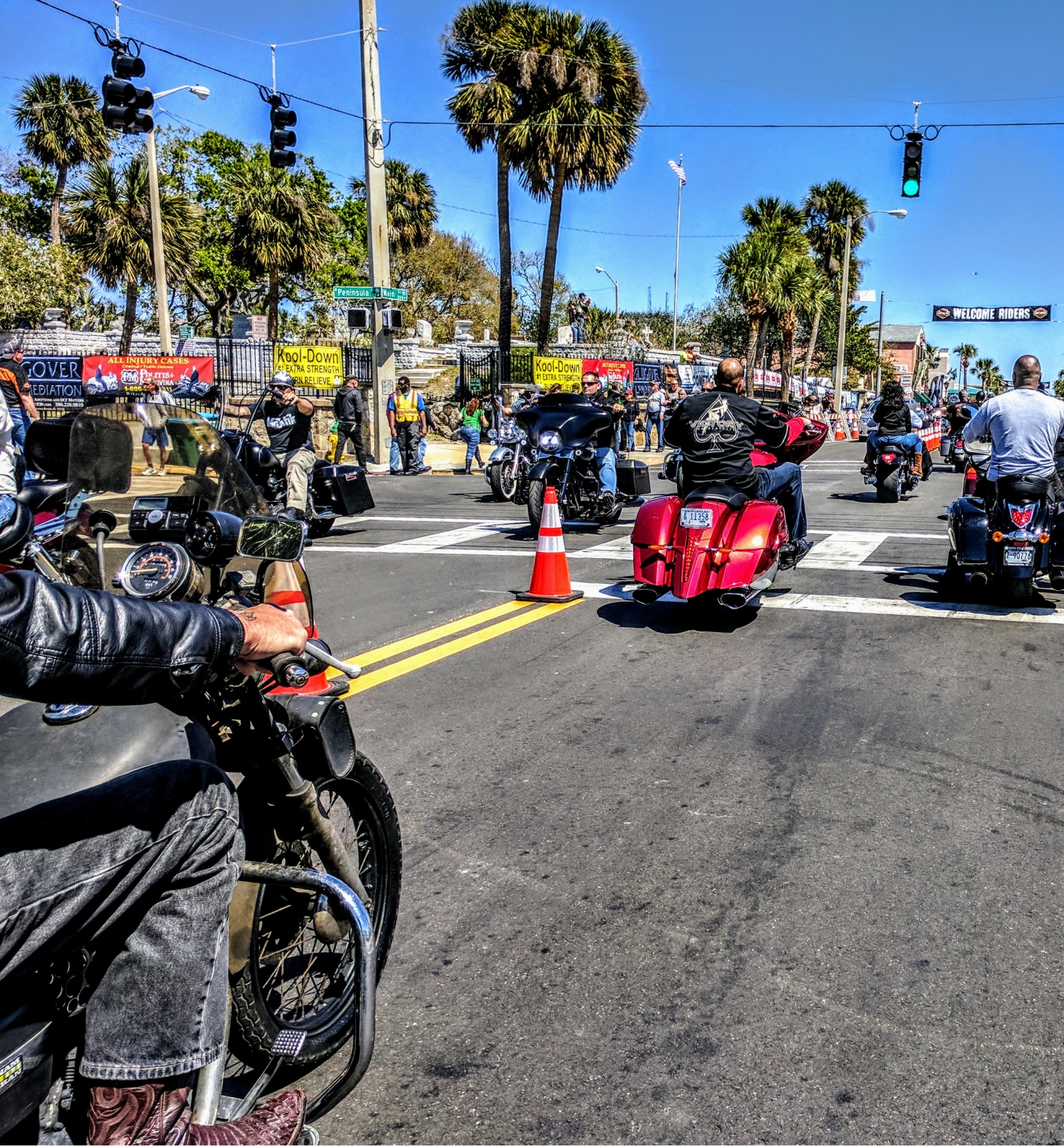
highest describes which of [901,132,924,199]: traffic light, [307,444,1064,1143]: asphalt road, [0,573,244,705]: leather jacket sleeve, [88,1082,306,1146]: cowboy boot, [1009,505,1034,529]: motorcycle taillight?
[901,132,924,199]: traffic light

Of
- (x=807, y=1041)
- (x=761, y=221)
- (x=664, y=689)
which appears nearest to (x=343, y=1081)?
(x=807, y=1041)

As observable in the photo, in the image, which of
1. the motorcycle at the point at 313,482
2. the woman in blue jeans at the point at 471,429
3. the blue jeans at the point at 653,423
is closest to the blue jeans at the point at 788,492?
the motorcycle at the point at 313,482

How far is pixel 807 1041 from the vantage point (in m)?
2.79

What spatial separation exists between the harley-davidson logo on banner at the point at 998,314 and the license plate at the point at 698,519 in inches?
2885

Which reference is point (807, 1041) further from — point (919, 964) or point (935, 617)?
point (935, 617)

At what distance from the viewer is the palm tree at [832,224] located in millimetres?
56844

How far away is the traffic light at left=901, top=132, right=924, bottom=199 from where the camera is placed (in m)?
19.2

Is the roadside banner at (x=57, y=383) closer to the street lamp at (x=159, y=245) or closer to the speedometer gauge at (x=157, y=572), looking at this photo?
the street lamp at (x=159, y=245)

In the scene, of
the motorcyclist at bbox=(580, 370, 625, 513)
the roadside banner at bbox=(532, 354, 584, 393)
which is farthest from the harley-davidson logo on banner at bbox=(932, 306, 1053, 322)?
the motorcyclist at bbox=(580, 370, 625, 513)

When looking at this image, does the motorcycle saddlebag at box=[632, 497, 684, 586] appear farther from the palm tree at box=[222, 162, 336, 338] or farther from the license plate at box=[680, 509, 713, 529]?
the palm tree at box=[222, 162, 336, 338]

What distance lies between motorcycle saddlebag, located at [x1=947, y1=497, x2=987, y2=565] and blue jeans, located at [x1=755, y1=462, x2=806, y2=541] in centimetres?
113

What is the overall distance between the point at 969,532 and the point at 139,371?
21.6 metres

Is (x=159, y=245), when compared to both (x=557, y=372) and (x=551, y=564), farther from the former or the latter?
(x=551, y=564)

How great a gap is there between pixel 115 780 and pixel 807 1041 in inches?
71.6
